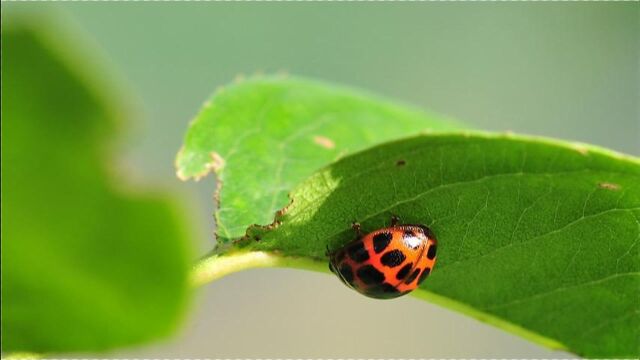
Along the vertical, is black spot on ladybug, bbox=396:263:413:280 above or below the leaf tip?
below

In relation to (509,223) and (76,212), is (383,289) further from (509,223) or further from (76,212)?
(76,212)

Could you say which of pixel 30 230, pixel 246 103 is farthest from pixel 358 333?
pixel 30 230

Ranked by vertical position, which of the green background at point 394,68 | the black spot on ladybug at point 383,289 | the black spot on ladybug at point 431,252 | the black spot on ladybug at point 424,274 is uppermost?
the green background at point 394,68

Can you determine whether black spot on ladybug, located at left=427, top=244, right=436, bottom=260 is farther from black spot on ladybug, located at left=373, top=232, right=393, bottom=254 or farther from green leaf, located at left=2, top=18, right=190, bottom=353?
green leaf, located at left=2, top=18, right=190, bottom=353

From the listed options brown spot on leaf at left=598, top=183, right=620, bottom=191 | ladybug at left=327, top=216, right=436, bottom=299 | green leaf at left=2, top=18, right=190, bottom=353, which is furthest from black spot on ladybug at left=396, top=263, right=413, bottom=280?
green leaf at left=2, top=18, right=190, bottom=353

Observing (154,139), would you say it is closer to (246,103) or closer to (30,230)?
(246,103)

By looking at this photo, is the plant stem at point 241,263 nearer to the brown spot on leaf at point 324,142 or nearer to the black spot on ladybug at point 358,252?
the black spot on ladybug at point 358,252

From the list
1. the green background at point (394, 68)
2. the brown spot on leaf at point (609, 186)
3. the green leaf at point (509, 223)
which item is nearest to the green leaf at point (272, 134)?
the green leaf at point (509, 223)
